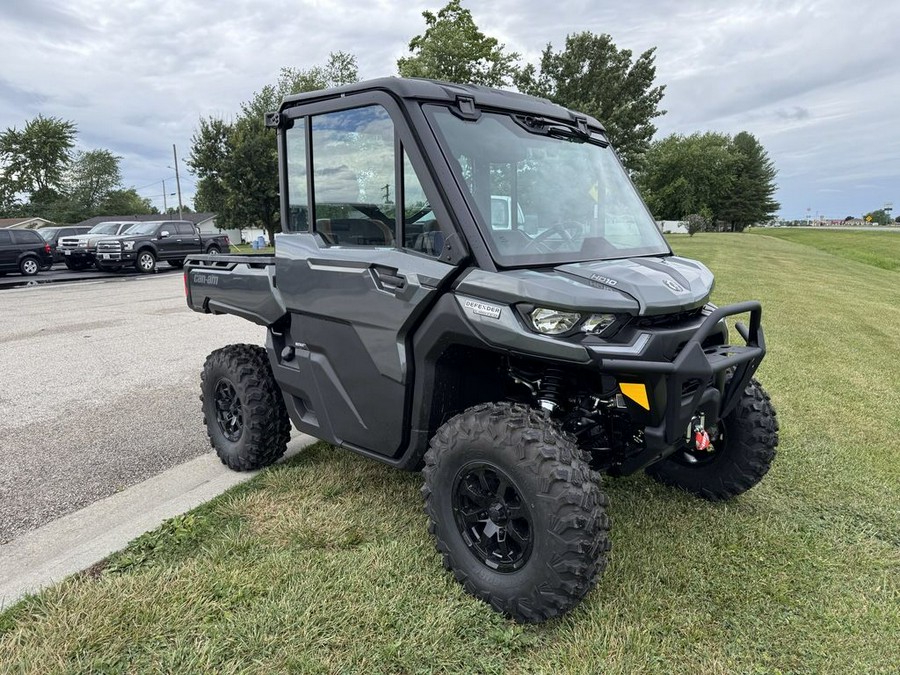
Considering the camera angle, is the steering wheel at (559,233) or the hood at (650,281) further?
the steering wheel at (559,233)

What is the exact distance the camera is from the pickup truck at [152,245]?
64.3 feet

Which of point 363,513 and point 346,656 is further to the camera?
point 363,513

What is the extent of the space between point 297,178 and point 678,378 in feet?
7.13

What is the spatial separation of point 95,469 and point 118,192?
8664 cm

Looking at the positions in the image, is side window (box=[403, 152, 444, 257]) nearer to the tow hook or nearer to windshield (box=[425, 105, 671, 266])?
windshield (box=[425, 105, 671, 266])

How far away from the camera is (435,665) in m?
2.23

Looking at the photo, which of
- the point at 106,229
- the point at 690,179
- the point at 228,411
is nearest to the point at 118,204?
the point at 106,229

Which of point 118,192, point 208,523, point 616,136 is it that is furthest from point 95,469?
point 118,192

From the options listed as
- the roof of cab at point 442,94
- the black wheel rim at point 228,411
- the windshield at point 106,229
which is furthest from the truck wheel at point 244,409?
the windshield at point 106,229

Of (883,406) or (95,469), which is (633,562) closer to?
(95,469)

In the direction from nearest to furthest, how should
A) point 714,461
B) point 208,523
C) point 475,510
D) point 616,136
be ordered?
→ point 475,510 < point 208,523 < point 714,461 < point 616,136

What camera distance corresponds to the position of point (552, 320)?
89.1 inches

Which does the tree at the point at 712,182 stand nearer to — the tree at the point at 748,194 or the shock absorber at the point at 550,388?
the tree at the point at 748,194

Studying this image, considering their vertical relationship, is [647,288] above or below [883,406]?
above
